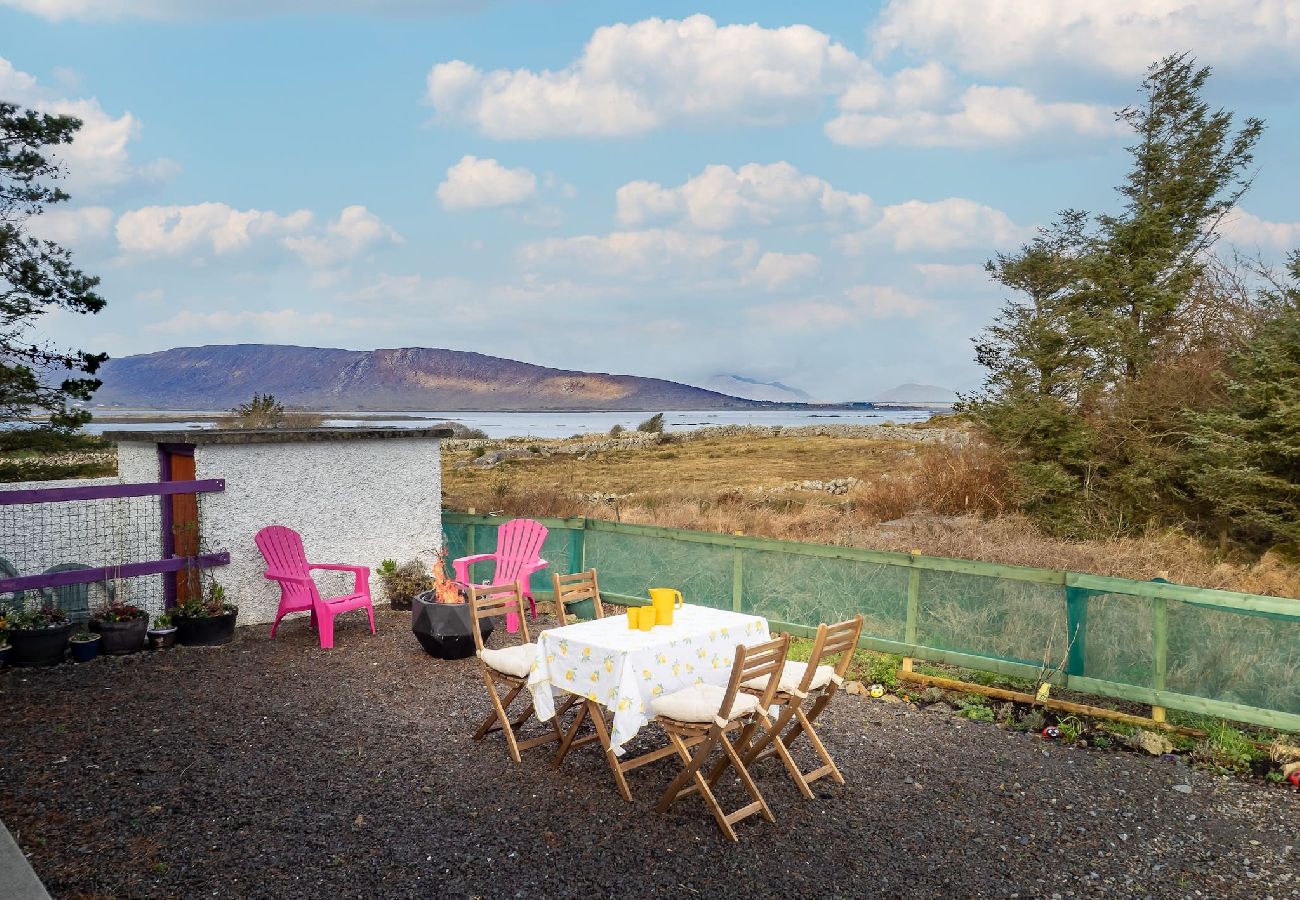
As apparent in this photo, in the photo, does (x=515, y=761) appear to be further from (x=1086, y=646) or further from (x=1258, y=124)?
(x=1258, y=124)

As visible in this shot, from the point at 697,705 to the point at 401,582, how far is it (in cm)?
563

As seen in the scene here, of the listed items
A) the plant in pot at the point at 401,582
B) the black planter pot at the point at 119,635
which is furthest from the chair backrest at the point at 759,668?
the plant in pot at the point at 401,582

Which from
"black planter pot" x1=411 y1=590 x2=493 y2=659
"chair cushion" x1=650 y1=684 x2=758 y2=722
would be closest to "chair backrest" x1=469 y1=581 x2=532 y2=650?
"chair cushion" x1=650 y1=684 x2=758 y2=722

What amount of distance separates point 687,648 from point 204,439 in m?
5.62

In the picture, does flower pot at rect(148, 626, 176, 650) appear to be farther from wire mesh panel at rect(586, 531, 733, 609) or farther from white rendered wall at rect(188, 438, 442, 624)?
wire mesh panel at rect(586, 531, 733, 609)

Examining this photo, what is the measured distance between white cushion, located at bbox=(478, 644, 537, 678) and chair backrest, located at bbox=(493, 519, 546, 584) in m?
3.39

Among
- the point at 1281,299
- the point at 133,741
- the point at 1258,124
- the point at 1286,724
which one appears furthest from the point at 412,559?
the point at 1258,124

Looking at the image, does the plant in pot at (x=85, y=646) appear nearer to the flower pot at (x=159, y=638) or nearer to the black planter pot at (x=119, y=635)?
the black planter pot at (x=119, y=635)

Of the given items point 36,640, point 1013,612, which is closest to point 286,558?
point 36,640

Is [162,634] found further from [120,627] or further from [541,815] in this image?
[541,815]

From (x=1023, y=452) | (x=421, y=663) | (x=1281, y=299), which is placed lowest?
(x=421, y=663)

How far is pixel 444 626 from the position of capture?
7031 mm

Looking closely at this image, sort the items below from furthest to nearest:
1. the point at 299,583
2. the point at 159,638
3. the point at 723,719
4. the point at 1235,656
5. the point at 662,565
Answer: the point at 662,565, the point at 299,583, the point at 159,638, the point at 1235,656, the point at 723,719

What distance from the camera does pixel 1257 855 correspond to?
4.09m
